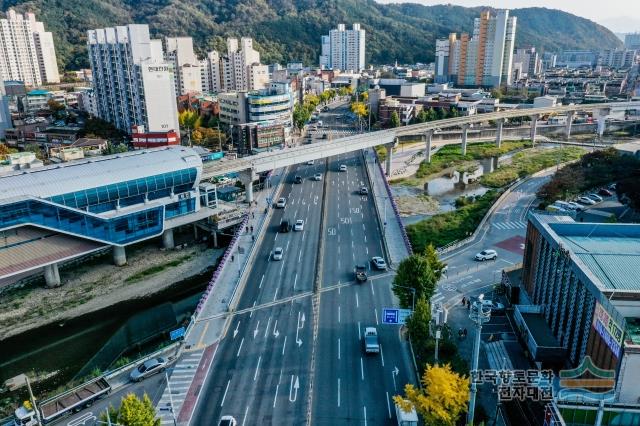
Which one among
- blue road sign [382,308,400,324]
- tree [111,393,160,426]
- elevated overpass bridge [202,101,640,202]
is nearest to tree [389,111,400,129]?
elevated overpass bridge [202,101,640,202]

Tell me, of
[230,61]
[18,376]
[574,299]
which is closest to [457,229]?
[574,299]

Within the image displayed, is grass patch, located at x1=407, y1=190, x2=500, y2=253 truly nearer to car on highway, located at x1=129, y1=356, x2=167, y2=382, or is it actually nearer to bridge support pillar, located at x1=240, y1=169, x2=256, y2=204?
bridge support pillar, located at x1=240, y1=169, x2=256, y2=204

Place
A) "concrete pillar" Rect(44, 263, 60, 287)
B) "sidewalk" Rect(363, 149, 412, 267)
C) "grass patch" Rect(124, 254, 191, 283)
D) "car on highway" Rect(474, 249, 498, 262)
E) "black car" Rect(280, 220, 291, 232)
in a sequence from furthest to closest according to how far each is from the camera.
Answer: "black car" Rect(280, 220, 291, 232)
"grass patch" Rect(124, 254, 191, 283)
"sidewalk" Rect(363, 149, 412, 267)
"concrete pillar" Rect(44, 263, 60, 287)
"car on highway" Rect(474, 249, 498, 262)

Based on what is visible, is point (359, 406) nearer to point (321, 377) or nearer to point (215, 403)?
point (321, 377)

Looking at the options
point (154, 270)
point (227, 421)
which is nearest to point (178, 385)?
point (227, 421)

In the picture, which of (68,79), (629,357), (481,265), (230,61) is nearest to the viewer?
(629,357)

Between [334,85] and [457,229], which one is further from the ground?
[334,85]
